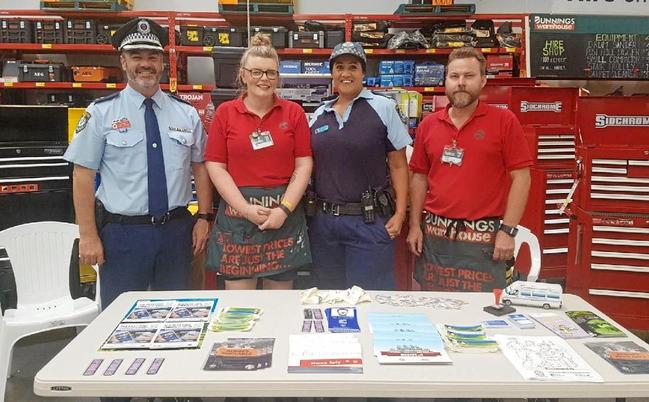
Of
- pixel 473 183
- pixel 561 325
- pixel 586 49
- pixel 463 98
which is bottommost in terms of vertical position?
pixel 561 325

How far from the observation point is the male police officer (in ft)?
7.81

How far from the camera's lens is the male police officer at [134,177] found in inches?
93.7

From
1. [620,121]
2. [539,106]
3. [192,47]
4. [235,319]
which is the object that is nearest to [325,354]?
[235,319]

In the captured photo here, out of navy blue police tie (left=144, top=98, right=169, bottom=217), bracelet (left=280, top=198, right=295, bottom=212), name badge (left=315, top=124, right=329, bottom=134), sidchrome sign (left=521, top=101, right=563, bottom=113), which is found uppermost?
sidchrome sign (left=521, top=101, right=563, bottom=113)

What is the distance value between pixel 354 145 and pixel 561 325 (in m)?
1.17

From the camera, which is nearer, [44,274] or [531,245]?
[531,245]

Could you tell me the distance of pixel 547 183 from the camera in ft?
15.3

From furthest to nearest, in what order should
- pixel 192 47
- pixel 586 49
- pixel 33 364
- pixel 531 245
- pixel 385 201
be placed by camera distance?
1. pixel 192 47
2. pixel 586 49
3. pixel 33 364
4. pixel 531 245
5. pixel 385 201

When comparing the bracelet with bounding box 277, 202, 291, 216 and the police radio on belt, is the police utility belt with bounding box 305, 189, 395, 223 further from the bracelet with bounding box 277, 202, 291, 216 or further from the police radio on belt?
the bracelet with bounding box 277, 202, 291, 216

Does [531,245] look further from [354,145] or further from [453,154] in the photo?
[354,145]

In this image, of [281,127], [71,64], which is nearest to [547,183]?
[281,127]

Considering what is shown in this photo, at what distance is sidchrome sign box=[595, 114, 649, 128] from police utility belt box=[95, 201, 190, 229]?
2.99 meters

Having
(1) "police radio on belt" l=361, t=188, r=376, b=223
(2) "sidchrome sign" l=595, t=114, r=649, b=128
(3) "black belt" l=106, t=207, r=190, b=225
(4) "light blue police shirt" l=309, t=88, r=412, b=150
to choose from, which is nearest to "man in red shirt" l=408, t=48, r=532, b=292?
(4) "light blue police shirt" l=309, t=88, r=412, b=150

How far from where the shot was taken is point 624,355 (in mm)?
1571
